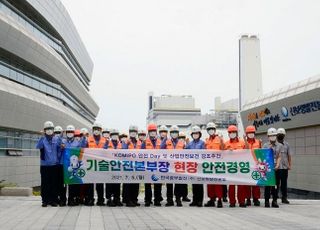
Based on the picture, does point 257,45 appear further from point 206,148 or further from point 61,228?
point 61,228

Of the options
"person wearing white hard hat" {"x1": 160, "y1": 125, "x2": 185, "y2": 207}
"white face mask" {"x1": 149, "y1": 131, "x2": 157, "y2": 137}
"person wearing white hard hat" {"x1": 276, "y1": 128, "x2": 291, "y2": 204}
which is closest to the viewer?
"person wearing white hard hat" {"x1": 160, "y1": 125, "x2": 185, "y2": 207}

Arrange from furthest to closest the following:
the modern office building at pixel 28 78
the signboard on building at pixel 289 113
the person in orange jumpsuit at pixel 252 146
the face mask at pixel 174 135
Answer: the modern office building at pixel 28 78, the signboard on building at pixel 289 113, the face mask at pixel 174 135, the person in orange jumpsuit at pixel 252 146

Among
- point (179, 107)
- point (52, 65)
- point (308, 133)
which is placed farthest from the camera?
point (179, 107)

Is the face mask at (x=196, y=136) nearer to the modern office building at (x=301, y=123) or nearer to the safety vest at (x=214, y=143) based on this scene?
the safety vest at (x=214, y=143)

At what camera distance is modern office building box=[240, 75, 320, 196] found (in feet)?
69.3

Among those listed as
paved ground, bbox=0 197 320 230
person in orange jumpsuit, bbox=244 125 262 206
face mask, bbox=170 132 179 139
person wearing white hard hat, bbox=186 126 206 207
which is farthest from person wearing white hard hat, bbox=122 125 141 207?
person in orange jumpsuit, bbox=244 125 262 206

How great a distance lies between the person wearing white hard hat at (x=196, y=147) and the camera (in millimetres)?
10952

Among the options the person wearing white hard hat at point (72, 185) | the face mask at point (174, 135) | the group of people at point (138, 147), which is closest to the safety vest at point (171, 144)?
the group of people at point (138, 147)

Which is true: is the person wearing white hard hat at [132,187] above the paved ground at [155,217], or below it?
above

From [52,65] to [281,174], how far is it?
22.5 metres

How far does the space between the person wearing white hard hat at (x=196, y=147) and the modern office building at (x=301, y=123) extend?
1091cm

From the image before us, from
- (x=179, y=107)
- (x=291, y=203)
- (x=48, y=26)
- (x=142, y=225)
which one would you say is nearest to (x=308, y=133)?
(x=291, y=203)

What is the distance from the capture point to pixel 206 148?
11266mm

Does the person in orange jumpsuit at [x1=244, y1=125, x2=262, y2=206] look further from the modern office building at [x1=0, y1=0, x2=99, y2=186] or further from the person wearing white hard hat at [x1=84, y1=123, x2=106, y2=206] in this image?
the modern office building at [x1=0, y1=0, x2=99, y2=186]
